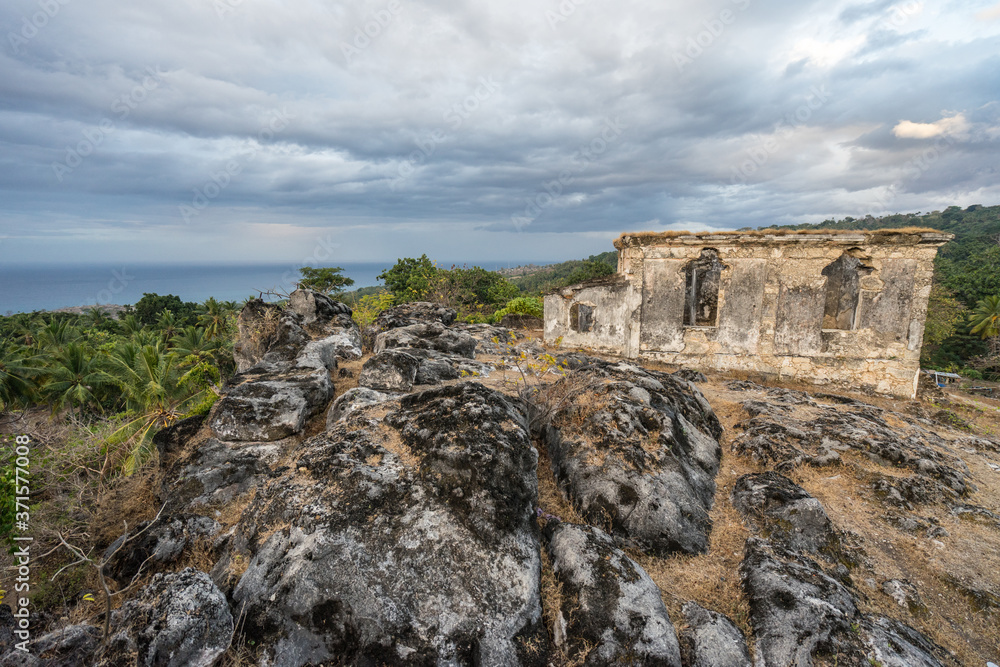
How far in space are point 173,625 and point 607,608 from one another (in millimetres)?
3520

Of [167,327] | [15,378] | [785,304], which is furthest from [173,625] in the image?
[167,327]

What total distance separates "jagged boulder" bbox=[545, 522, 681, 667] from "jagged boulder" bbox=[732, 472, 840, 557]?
2.41 metres

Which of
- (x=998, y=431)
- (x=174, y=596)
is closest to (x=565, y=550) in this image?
(x=174, y=596)

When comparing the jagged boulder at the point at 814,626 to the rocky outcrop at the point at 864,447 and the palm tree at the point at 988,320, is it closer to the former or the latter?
the rocky outcrop at the point at 864,447

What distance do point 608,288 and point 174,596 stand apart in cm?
1429

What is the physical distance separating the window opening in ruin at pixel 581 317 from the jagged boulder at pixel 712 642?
1227 cm

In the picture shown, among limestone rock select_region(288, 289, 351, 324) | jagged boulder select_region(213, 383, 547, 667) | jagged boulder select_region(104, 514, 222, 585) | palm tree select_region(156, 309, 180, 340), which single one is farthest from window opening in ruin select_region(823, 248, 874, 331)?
palm tree select_region(156, 309, 180, 340)

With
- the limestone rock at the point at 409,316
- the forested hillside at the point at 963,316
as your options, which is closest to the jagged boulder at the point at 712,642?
the limestone rock at the point at 409,316

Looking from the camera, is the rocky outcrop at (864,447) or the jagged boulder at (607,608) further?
the rocky outcrop at (864,447)

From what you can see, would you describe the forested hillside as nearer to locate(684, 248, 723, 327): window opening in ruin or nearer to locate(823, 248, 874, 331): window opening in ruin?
locate(823, 248, 874, 331): window opening in ruin

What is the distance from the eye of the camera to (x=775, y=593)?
14.3 feet

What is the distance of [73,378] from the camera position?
23891 millimetres

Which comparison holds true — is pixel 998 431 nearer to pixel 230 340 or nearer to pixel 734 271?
pixel 734 271

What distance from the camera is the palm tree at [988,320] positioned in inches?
1191
